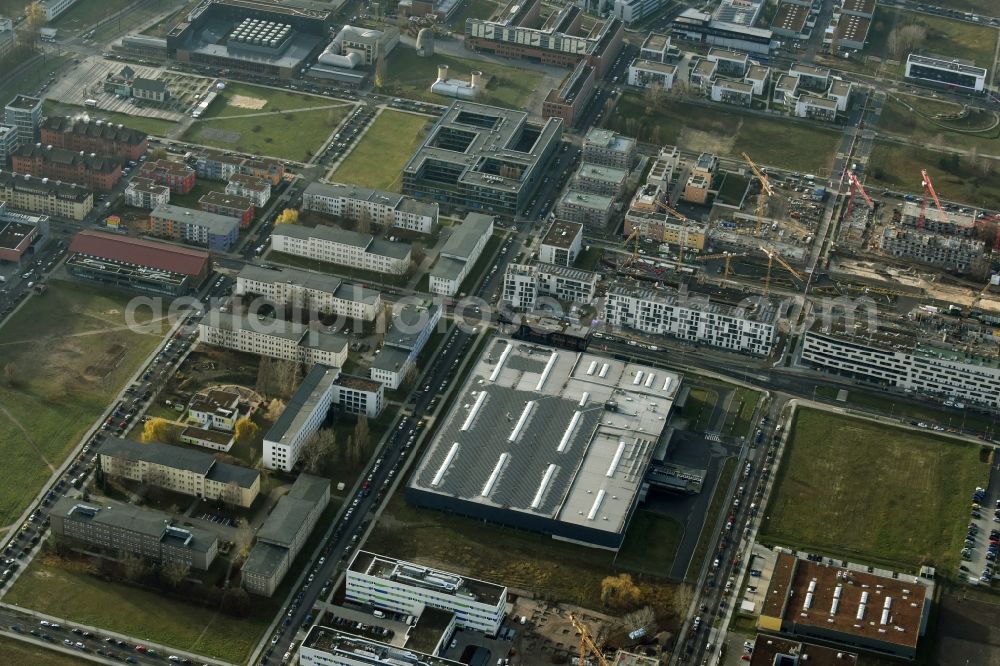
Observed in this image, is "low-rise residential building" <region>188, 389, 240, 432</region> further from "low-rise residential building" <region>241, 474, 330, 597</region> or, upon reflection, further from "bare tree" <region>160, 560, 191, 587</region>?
"bare tree" <region>160, 560, 191, 587</region>

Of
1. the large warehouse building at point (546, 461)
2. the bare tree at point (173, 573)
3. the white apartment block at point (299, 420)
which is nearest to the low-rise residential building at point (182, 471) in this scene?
the white apartment block at point (299, 420)

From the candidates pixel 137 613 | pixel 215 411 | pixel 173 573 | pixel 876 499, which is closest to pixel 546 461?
pixel 876 499

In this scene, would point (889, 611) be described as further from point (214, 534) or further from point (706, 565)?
point (214, 534)

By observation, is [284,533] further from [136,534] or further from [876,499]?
[876,499]

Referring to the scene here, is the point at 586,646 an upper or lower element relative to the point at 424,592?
lower

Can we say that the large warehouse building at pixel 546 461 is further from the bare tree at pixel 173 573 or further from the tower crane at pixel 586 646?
the bare tree at pixel 173 573

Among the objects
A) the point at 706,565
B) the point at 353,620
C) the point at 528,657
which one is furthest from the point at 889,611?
the point at 353,620

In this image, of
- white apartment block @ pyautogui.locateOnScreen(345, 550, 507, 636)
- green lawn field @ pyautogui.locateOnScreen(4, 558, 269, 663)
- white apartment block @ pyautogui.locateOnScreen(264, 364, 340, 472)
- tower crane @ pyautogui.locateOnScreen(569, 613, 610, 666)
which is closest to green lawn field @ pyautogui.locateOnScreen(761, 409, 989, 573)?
tower crane @ pyautogui.locateOnScreen(569, 613, 610, 666)
